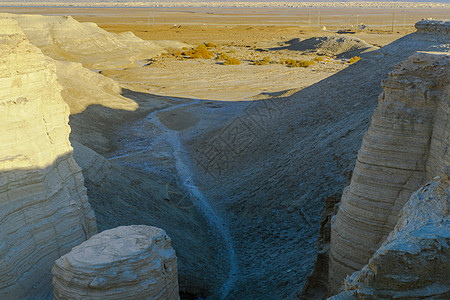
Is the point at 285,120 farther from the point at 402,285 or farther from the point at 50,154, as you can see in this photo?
the point at 402,285

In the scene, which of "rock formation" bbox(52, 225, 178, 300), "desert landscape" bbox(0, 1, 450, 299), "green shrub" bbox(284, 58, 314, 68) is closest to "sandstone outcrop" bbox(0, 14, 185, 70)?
"green shrub" bbox(284, 58, 314, 68)

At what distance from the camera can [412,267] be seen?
14.4 feet

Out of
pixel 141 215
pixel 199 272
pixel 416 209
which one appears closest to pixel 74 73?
pixel 141 215

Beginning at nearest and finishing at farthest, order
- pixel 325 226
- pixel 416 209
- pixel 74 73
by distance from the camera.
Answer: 1. pixel 416 209
2. pixel 325 226
3. pixel 74 73

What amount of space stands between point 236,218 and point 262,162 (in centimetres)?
358

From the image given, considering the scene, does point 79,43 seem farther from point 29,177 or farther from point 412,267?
point 412,267

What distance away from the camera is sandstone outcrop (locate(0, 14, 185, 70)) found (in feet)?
134

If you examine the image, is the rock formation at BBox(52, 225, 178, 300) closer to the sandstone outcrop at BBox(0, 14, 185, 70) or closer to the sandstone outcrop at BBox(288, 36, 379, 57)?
the sandstone outcrop at BBox(0, 14, 185, 70)

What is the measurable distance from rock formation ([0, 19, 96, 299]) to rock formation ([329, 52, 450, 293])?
4.64 metres

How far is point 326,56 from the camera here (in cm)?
4500

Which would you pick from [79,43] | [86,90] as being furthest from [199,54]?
[86,90]

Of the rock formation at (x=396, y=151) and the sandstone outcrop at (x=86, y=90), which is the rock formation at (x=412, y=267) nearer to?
the rock formation at (x=396, y=151)

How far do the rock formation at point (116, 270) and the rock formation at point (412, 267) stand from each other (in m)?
3.08

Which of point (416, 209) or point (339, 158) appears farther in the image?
point (339, 158)
